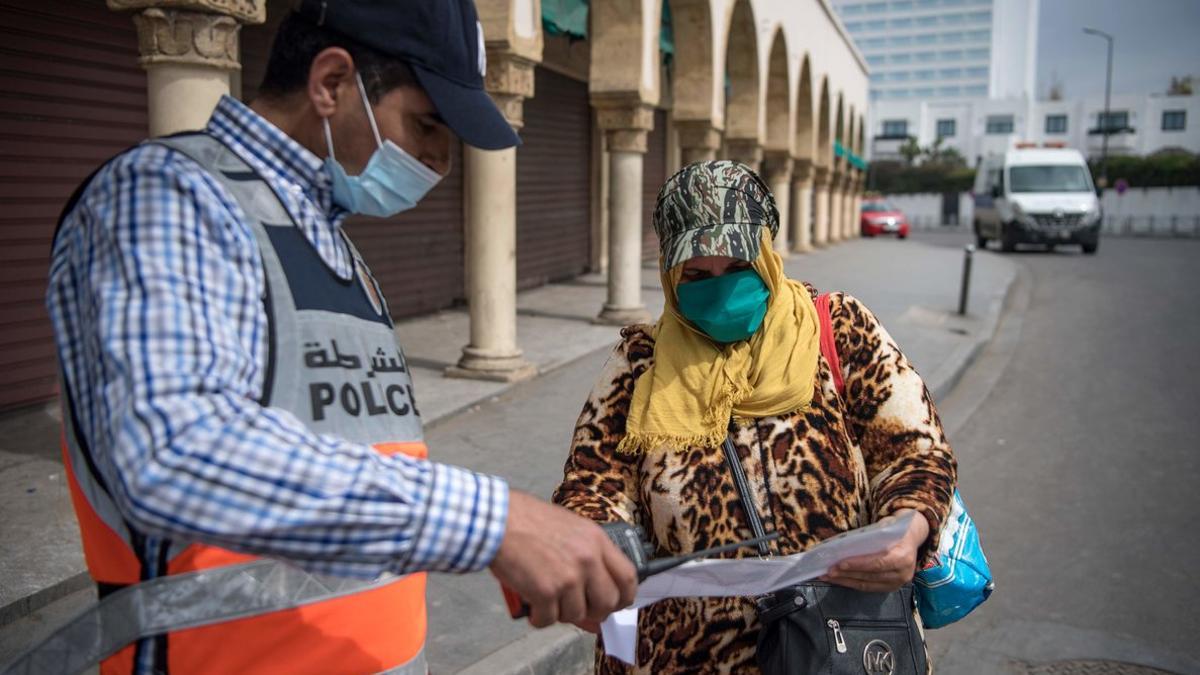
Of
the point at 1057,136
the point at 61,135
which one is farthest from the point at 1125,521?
the point at 1057,136

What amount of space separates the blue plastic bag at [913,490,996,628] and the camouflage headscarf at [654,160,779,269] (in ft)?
2.41

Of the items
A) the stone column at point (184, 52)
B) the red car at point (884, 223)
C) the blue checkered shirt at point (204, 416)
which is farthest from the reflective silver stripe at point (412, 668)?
the red car at point (884, 223)

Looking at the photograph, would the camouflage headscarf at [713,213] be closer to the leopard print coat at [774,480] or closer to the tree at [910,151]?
the leopard print coat at [774,480]

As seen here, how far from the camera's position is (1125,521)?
5559 mm

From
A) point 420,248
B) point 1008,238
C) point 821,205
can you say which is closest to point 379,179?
point 420,248

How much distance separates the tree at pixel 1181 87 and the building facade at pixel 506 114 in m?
82.0

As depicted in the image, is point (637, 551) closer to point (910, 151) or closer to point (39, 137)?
point (39, 137)

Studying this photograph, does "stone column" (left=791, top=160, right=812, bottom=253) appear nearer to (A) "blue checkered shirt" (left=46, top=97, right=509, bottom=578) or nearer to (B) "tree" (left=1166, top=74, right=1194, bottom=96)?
(A) "blue checkered shirt" (left=46, top=97, right=509, bottom=578)

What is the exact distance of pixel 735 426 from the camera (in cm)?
212

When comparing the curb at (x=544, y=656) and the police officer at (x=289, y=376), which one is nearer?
the police officer at (x=289, y=376)

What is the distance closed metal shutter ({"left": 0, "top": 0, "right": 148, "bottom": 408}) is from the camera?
6.62 metres

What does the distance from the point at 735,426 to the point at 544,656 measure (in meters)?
1.90

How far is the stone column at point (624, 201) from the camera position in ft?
36.6

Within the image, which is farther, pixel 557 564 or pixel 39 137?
pixel 39 137
